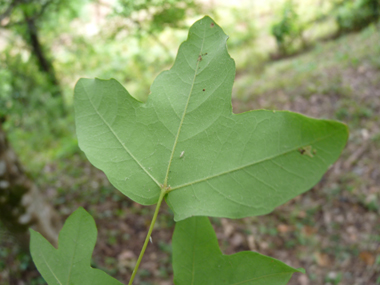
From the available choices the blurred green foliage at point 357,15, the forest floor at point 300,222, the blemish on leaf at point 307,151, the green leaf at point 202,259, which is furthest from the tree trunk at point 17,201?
the blurred green foliage at point 357,15

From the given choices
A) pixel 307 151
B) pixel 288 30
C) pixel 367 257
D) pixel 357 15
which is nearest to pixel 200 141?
pixel 307 151

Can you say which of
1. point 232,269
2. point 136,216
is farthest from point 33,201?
point 232,269

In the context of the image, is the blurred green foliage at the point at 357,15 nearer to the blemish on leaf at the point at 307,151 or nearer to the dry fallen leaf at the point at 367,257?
the dry fallen leaf at the point at 367,257

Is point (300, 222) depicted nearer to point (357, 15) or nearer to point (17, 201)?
point (17, 201)

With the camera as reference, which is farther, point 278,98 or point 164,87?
point 278,98

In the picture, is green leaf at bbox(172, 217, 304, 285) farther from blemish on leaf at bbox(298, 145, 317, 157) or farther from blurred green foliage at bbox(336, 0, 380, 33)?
blurred green foliage at bbox(336, 0, 380, 33)

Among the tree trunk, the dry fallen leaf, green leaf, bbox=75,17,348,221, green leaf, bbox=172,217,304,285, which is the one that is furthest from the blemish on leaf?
the dry fallen leaf

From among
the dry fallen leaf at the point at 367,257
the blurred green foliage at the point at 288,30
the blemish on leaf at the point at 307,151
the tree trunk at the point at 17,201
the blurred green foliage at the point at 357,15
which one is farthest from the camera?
the blurred green foliage at the point at 288,30

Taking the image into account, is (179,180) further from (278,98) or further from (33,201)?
(278,98)
